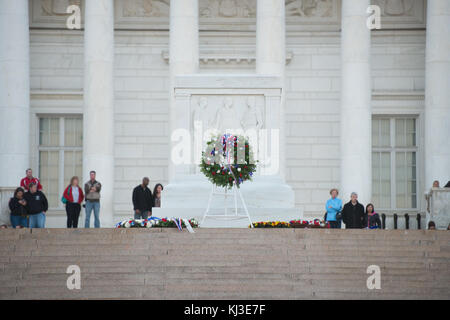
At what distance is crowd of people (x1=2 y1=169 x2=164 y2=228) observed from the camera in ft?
103

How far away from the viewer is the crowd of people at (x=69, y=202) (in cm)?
3139

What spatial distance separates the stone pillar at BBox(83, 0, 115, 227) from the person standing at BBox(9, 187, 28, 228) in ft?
27.5

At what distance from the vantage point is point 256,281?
76.1 ft

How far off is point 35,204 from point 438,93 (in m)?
19.2

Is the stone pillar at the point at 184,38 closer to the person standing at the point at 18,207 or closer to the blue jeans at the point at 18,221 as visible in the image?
the blue jeans at the point at 18,221

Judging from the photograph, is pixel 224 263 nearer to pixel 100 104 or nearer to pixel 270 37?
pixel 270 37

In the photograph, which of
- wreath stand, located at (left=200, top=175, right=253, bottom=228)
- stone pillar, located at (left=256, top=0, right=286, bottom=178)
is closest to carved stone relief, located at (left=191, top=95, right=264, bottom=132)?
wreath stand, located at (left=200, top=175, right=253, bottom=228)

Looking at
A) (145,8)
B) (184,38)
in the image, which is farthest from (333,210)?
(145,8)

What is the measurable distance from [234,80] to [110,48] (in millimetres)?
10511

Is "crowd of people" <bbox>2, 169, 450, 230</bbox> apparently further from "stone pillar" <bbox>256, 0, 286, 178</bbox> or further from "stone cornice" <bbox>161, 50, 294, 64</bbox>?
"stone cornice" <bbox>161, 50, 294, 64</bbox>

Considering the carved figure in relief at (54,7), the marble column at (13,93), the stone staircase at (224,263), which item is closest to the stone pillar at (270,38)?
the marble column at (13,93)

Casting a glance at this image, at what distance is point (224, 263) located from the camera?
24.0 m

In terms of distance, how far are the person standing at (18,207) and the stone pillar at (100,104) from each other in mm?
8391

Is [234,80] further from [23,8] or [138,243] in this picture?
[23,8]
